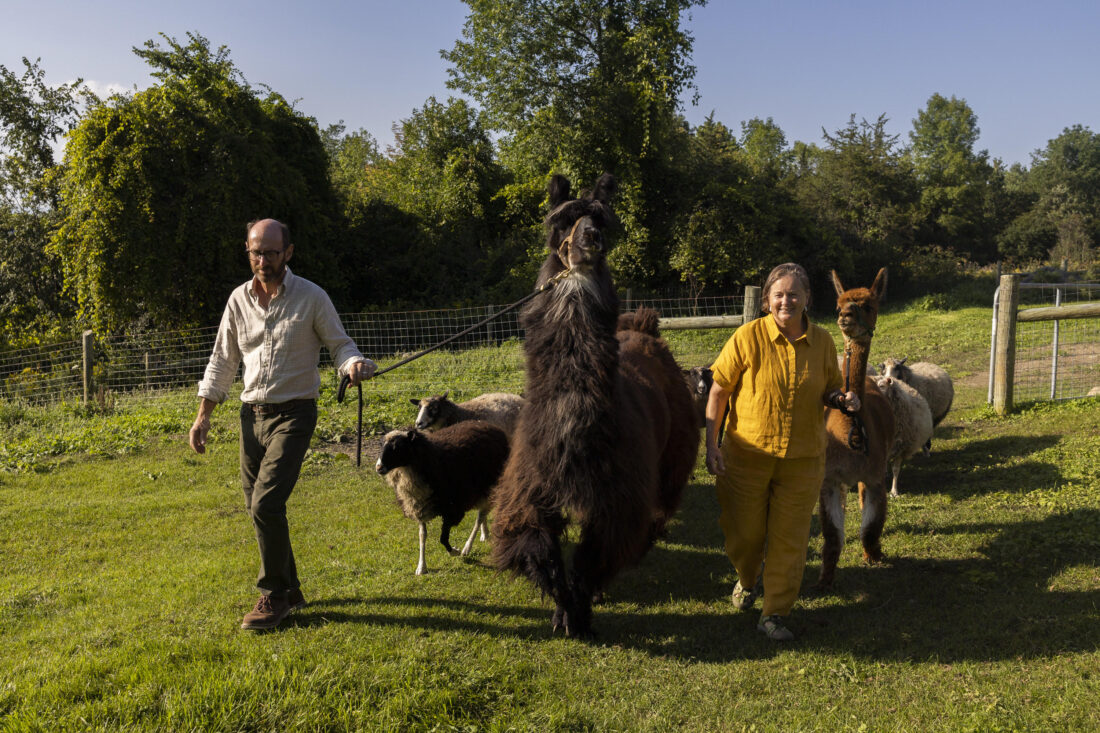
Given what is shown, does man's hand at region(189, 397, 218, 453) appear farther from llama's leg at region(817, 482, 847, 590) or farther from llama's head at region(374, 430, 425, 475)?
llama's leg at region(817, 482, 847, 590)

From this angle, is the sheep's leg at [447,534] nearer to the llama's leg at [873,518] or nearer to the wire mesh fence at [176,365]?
the llama's leg at [873,518]

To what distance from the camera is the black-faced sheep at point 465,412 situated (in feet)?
26.3

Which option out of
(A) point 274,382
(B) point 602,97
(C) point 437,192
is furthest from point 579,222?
(C) point 437,192

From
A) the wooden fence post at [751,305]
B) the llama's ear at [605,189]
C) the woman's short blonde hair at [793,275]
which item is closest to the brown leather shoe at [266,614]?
the llama's ear at [605,189]

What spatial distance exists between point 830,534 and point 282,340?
394 cm

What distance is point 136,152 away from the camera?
17547mm

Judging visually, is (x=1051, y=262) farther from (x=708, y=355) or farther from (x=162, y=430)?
(x=162, y=430)

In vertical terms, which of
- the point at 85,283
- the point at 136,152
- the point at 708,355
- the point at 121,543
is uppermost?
the point at 136,152

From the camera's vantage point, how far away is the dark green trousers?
4.23 metres

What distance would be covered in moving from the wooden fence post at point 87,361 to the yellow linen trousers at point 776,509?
41.1 ft

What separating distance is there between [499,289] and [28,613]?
65.1ft

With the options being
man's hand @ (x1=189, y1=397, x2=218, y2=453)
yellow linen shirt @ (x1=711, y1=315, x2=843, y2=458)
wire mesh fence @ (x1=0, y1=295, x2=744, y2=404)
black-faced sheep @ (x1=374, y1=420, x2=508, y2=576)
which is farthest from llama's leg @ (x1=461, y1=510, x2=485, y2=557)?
wire mesh fence @ (x1=0, y1=295, x2=744, y2=404)

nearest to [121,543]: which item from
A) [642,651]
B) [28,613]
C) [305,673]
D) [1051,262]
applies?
[28,613]

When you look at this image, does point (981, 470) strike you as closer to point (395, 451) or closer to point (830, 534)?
point (830, 534)
